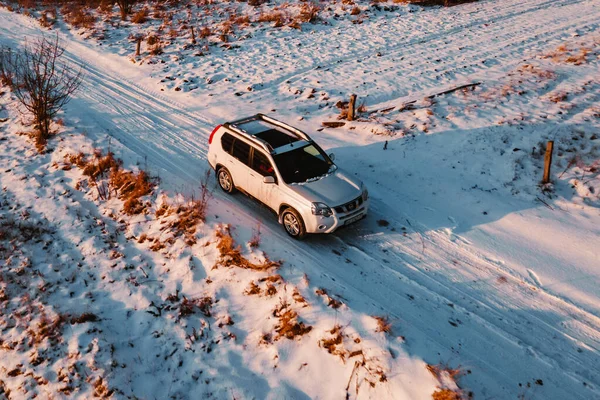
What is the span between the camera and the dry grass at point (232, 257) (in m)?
7.72

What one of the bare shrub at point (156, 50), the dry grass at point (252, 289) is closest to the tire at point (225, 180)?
the dry grass at point (252, 289)

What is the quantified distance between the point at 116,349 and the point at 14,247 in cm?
430

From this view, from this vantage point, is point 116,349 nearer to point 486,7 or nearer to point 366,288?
point 366,288

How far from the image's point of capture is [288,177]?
8.75m

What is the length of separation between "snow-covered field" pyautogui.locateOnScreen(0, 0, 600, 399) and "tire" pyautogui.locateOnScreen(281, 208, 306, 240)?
0.78ft

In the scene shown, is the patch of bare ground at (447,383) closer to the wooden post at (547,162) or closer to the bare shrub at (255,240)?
the bare shrub at (255,240)

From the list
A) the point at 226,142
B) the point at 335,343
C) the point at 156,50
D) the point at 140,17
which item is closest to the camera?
the point at 335,343

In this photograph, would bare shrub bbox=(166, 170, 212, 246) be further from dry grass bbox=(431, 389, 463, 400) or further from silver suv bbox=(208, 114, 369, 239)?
dry grass bbox=(431, 389, 463, 400)

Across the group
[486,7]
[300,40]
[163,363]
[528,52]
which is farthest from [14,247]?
[486,7]

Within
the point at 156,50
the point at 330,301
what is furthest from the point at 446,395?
the point at 156,50

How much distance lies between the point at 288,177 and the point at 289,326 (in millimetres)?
3272

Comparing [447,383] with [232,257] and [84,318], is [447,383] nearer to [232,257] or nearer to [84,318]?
[232,257]

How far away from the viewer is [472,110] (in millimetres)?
13531

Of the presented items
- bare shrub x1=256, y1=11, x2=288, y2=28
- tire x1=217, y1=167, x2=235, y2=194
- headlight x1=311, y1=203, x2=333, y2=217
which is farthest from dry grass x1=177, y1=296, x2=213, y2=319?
bare shrub x1=256, y1=11, x2=288, y2=28
